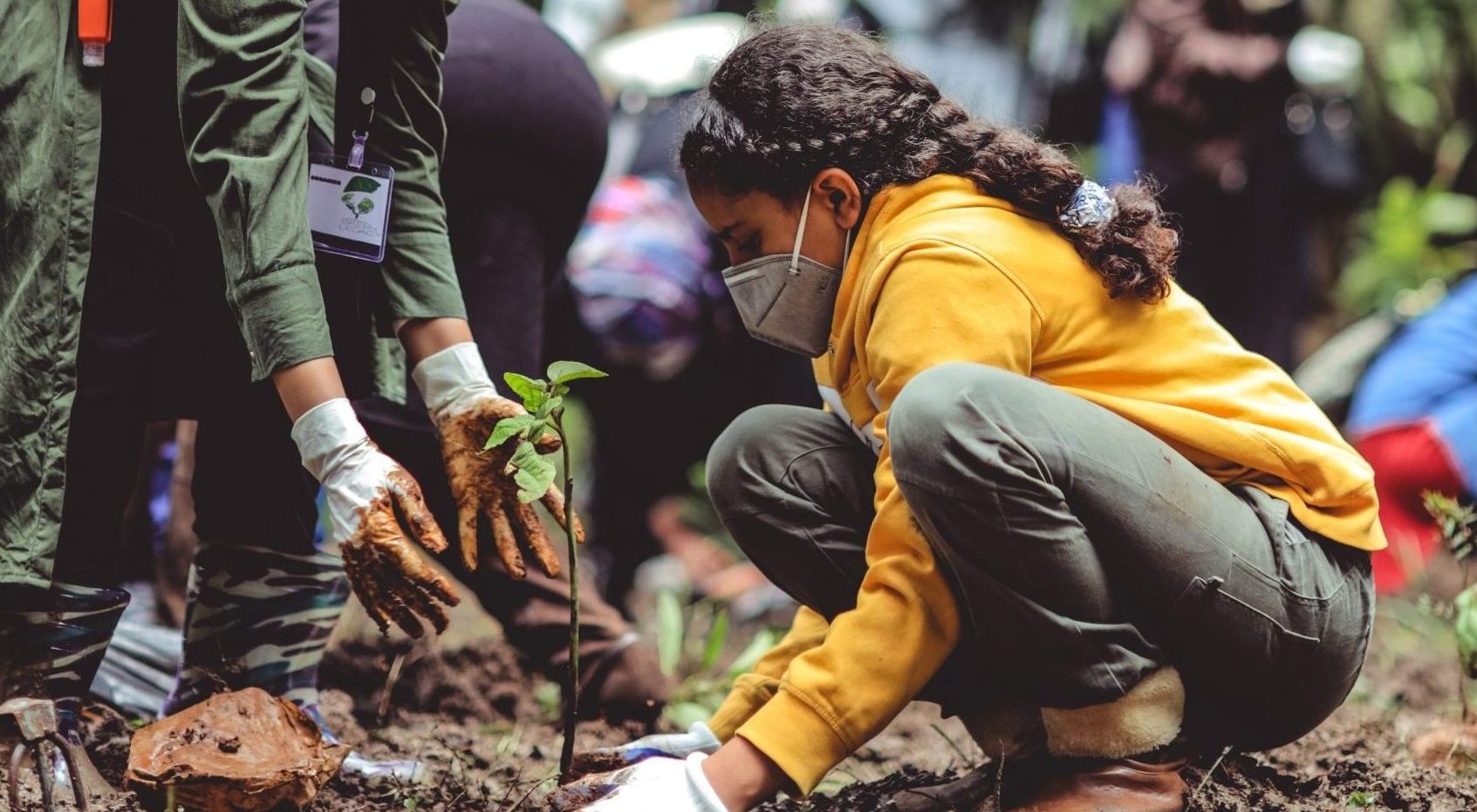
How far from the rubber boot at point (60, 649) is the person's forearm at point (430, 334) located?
524 millimetres

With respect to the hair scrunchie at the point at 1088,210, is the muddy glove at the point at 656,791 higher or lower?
lower

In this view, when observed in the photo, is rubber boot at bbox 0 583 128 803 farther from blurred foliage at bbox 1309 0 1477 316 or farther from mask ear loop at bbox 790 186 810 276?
blurred foliage at bbox 1309 0 1477 316

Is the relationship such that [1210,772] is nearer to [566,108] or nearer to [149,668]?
[566,108]

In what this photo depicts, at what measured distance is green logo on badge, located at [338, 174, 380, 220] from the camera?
1.96m

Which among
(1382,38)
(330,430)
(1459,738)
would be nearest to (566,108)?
(330,430)

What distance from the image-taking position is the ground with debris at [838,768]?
1.94 metres

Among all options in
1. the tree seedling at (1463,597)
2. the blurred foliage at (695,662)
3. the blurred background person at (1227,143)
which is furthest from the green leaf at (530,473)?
the blurred background person at (1227,143)

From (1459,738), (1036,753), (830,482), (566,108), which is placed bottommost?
(1459,738)

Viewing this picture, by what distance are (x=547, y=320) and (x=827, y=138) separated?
216 centimetres

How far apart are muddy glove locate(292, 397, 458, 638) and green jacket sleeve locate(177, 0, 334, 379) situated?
0.10 meters

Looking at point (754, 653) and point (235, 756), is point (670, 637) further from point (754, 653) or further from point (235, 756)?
point (235, 756)

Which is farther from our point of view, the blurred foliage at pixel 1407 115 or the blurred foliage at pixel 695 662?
the blurred foliage at pixel 1407 115

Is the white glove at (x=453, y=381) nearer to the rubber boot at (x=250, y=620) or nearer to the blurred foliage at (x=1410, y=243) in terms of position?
the rubber boot at (x=250, y=620)

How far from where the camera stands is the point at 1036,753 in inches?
72.9
